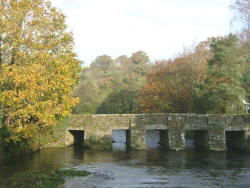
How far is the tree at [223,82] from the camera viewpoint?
86.8ft

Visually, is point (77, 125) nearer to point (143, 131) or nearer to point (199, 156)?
point (143, 131)

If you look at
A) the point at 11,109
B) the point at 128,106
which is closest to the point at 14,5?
the point at 11,109

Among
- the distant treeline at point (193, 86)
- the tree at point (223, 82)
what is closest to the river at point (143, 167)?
the tree at point (223, 82)

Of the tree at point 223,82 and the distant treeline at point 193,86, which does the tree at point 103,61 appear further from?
the tree at point 223,82

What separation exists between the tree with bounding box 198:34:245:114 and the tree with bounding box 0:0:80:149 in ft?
50.9

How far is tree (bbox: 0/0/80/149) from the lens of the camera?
548 inches

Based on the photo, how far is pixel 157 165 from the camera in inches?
A: 699

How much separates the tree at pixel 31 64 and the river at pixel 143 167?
3399mm

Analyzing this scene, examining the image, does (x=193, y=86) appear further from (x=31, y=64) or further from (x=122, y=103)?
(x=31, y=64)

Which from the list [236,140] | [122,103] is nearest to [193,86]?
[236,140]

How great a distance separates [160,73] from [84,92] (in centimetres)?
1665

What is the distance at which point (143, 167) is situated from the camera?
1708 centimetres

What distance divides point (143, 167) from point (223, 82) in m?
14.9

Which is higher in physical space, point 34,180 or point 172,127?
point 172,127
